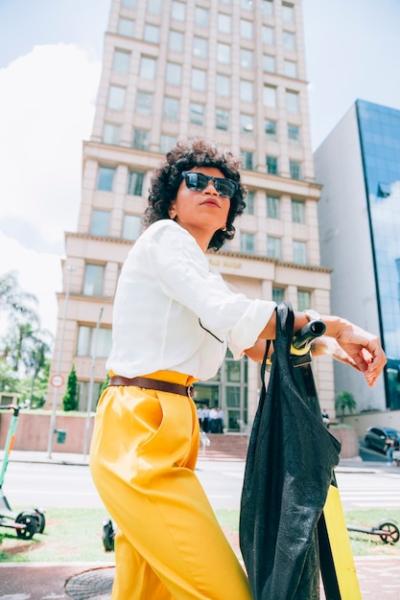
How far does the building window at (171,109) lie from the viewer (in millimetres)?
31734

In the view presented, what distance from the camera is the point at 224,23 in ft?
117

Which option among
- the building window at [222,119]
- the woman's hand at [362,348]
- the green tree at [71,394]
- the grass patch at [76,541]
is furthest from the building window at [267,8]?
the woman's hand at [362,348]

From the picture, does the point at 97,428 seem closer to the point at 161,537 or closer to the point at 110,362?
the point at 110,362

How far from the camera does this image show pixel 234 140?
3241 centimetres

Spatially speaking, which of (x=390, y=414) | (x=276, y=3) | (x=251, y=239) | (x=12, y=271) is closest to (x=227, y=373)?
(x=251, y=239)

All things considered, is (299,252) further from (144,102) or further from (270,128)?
(144,102)

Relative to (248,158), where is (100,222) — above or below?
below

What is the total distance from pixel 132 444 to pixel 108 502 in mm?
186

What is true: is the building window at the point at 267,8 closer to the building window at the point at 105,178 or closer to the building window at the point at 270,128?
the building window at the point at 270,128

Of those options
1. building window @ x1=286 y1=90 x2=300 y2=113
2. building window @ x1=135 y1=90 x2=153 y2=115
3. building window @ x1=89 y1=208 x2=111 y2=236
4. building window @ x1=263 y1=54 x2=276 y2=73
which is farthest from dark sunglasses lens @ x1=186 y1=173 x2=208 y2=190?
building window @ x1=263 y1=54 x2=276 y2=73

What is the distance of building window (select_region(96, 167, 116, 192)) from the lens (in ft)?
A: 93.8

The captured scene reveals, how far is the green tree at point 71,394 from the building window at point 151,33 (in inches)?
1033

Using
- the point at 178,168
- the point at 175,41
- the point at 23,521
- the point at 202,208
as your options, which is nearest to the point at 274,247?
the point at 175,41

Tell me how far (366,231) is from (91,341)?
2614cm
